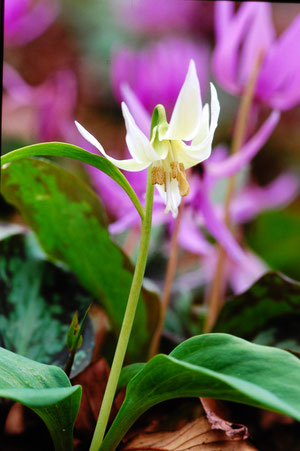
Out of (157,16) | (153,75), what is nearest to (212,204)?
(153,75)

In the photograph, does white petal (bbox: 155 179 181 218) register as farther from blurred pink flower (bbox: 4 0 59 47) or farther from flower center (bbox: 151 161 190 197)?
blurred pink flower (bbox: 4 0 59 47)

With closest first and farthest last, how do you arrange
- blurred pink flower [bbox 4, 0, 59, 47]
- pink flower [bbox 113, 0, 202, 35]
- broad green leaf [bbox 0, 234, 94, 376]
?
broad green leaf [bbox 0, 234, 94, 376]
blurred pink flower [bbox 4, 0, 59, 47]
pink flower [bbox 113, 0, 202, 35]

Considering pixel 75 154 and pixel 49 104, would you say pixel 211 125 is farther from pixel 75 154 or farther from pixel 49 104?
pixel 49 104

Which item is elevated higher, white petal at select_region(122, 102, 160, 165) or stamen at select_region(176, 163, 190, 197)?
white petal at select_region(122, 102, 160, 165)

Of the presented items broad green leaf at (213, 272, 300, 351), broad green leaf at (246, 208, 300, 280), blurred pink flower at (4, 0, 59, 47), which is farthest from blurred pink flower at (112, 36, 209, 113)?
broad green leaf at (246, 208, 300, 280)

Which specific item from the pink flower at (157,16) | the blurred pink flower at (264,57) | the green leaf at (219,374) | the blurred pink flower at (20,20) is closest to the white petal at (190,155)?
the green leaf at (219,374)

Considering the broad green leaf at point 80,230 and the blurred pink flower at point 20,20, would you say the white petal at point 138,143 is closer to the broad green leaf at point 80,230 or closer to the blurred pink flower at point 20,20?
the broad green leaf at point 80,230
